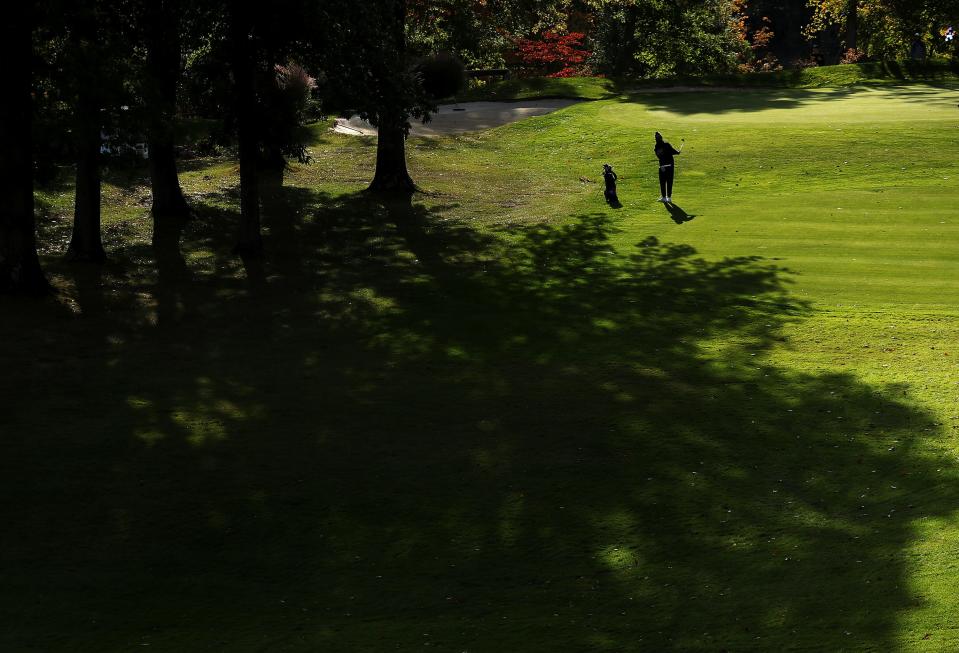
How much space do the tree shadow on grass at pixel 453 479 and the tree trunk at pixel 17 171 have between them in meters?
1.28

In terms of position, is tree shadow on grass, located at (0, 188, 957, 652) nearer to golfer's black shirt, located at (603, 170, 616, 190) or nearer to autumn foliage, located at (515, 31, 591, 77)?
golfer's black shirt, located at (603, 170, 616, 190)

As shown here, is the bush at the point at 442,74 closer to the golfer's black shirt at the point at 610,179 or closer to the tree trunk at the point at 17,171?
the golfer's black shirt at the point at 610,179

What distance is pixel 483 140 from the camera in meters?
41.1

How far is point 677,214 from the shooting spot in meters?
27.9

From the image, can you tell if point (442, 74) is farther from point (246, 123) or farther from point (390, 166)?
point (246, 123)

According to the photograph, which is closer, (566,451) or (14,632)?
(14,632)

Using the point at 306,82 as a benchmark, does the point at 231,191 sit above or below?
below

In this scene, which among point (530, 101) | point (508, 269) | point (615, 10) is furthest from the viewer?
point (615, 10)

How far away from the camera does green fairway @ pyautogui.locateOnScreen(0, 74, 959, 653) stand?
31.9ft

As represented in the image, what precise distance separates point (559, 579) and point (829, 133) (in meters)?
28.2

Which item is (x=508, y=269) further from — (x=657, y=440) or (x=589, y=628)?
(x=589, y=628)

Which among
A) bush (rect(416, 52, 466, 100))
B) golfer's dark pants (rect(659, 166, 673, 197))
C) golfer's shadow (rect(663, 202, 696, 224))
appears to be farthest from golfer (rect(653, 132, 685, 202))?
bush (rect(416, 52, 466, 100))

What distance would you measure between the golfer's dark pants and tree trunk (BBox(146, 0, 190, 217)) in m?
12.3

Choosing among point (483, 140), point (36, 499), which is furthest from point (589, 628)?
point (483, 140)
